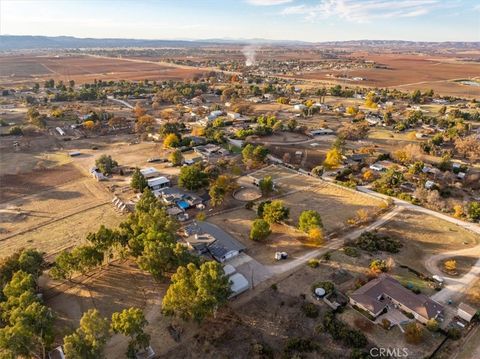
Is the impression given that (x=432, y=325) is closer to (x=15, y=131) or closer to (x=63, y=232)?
(x=63, y=232)

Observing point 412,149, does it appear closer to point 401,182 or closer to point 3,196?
point 401,182

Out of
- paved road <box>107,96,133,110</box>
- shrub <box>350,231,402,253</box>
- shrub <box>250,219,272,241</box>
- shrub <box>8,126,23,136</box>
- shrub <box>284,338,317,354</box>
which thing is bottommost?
shrub <box>284,338,317,354</box>

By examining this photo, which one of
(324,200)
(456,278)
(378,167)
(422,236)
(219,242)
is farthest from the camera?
(378,167)

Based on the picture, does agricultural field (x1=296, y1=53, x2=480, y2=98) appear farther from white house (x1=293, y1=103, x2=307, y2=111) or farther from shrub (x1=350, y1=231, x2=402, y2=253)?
shrub (x1=350, y1=231, x2=402, y2=253)

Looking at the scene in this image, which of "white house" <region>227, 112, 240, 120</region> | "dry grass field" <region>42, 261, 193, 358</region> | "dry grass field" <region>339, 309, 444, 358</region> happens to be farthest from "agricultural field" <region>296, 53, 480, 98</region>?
"dry grass field" <region>42, 261, 193, 358</region>

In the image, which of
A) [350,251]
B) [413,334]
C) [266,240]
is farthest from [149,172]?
[413,334]

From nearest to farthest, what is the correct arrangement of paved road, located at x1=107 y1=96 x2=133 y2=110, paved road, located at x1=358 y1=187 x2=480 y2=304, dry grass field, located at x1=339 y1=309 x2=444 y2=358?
1. dry grass field, located at x1=339 y1=309 x2=444 y2=358
2. paved road, located at x1=358 y1=187 x2=480 y2=304
3. paved road, located at x1=107 y1=96 x2=133 y2=110

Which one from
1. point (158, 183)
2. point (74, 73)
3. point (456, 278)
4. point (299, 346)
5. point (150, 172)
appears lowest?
point (299, 346)

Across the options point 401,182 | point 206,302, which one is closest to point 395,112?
point 401,182

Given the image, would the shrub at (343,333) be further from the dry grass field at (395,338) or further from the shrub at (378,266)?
the shrub at (378,266)
